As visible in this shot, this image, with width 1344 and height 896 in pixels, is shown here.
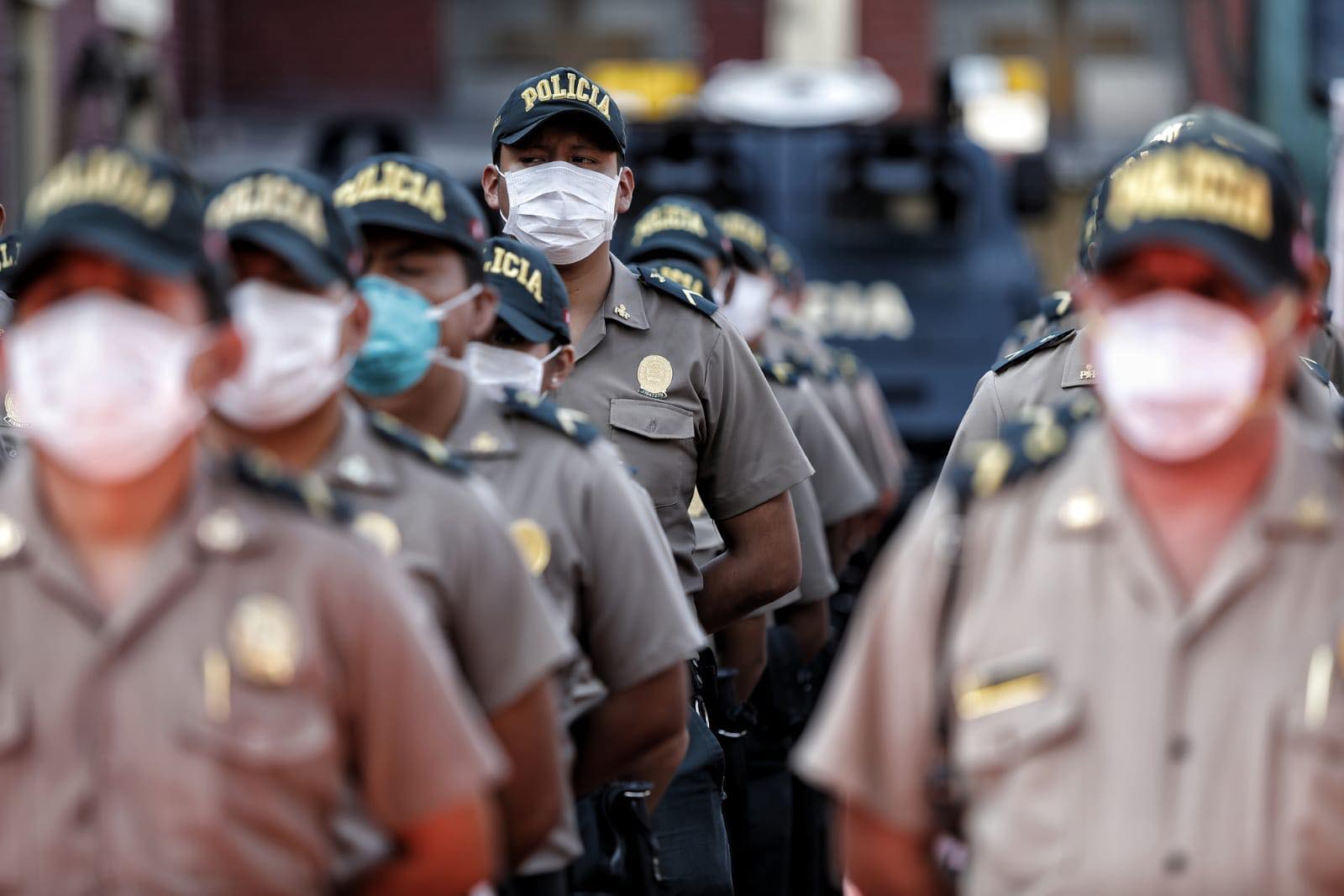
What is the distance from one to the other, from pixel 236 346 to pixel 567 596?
4.12ft

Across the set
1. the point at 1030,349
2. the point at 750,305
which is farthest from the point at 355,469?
the point at 750,305

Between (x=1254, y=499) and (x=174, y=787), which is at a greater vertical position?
(x=1254, y=499)

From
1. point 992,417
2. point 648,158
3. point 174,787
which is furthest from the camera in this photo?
point 648,158

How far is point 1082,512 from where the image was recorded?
2.91 metres

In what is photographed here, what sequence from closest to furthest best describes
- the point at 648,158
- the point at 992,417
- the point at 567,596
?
the point at 567,596
the point at 992,417
the point at 648,158

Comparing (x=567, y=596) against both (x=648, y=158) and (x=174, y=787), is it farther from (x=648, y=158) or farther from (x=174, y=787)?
(x=648, y=158)

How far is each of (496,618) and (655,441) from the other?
2.06 metres

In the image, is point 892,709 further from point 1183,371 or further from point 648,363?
point 648,363

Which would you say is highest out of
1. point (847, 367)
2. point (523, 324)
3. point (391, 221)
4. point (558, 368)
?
point (391, 221)

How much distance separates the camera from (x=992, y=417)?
529 cm

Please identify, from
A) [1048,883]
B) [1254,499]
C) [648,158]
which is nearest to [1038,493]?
[1254,499]

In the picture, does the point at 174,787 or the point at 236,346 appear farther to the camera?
the point at 236,346

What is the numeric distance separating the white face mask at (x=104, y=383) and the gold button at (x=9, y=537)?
0.11 meters

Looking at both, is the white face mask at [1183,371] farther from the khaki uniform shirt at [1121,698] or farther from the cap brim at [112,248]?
the cap brim at [112,248]
